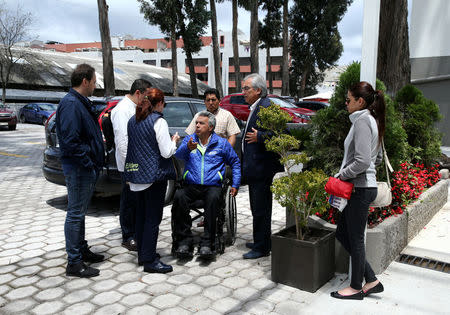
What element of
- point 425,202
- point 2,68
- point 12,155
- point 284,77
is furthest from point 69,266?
point 2,68

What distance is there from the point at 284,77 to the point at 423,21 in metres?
16.9

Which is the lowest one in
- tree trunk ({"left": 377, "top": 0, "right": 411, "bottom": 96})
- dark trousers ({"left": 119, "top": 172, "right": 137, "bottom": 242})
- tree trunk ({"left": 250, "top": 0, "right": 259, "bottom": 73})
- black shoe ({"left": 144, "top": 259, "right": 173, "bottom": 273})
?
black shoe ({"left": 144, "top": 259, "right": 173, "bottom": 273})

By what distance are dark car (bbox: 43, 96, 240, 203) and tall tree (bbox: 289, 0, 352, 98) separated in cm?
2998

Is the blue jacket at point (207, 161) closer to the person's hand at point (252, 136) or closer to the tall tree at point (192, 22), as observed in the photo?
the person's hand at point (252, 136)

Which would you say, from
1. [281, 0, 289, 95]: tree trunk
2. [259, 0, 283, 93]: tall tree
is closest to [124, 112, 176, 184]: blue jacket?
[281, 0, 289, 95]: tree trunk

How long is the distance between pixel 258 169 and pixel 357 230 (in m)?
1.31

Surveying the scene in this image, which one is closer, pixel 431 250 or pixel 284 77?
pixel 431 250

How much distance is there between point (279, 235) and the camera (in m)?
3.82

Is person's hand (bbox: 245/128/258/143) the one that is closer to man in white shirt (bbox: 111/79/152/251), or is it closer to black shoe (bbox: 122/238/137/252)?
man in white shirt (bbox: 111/79/152/251)

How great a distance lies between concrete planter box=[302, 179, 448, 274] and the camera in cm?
386

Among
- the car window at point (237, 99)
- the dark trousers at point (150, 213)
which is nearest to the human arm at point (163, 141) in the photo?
the dark trousers at point (150, 213)

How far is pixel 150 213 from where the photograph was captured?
3924 millimetres

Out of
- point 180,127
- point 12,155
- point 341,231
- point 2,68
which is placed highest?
point 2,68

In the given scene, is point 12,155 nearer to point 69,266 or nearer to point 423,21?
point 69,266
